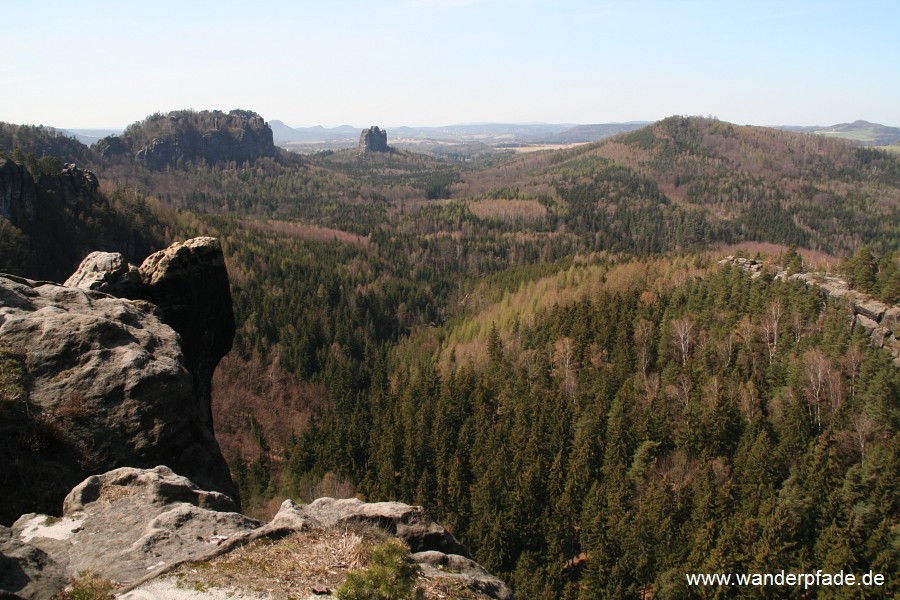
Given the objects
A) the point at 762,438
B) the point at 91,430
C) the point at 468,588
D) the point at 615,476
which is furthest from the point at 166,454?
the point at 762,438

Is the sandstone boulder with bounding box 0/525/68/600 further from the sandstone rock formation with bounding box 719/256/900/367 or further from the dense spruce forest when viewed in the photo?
the sandstone rock formation with bounding box 719/256/900/367

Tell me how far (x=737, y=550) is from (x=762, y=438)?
12478 millimetres

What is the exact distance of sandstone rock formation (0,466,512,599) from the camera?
33.6ft

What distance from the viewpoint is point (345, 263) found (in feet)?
548

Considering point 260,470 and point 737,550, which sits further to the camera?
point 260,470

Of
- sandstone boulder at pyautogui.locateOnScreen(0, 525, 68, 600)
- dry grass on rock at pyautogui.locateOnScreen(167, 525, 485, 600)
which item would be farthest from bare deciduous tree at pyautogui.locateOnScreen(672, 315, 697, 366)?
sandstone boulder at pyautogui.locateOnScreen(0, 525, 68, 600)

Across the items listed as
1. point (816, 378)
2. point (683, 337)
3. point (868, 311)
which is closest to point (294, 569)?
point (816, 378)

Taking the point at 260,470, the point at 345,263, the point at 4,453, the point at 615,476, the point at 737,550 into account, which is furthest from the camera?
the point at 345,263

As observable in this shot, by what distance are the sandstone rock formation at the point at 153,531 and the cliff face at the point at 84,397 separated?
1942mm

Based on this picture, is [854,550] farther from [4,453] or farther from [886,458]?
[4,453]

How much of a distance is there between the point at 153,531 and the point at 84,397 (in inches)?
252

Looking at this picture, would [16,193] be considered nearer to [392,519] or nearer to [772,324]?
[392,519]

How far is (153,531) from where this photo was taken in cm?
1170

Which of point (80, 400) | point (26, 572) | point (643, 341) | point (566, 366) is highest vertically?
point (80, 400)
